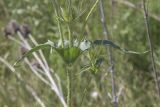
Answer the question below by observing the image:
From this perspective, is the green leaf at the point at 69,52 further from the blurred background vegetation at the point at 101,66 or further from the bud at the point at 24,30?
the bud at the point at 24,30

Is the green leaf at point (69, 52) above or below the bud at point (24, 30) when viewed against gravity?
below

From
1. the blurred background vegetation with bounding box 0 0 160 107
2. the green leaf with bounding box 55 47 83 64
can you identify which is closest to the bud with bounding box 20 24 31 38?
the blurred background vegetation with bounding box 0 0 160 107

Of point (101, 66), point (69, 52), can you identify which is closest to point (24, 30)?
point (101, 66)

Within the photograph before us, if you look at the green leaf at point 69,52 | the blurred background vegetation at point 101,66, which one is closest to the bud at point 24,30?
the blurred background vegetation at point 101,66

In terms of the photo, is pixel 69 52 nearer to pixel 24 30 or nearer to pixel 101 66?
pixel 101 66

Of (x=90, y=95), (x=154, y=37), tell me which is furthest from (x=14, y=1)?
(x=90, y=95)

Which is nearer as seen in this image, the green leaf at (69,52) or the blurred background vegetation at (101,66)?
the green leaf at (69,52)

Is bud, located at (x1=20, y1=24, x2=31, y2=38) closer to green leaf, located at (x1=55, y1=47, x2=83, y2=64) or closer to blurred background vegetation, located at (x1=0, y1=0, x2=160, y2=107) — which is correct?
blurred background vegetation, located at (x1=0, y1=0, x2=160, y2=107)

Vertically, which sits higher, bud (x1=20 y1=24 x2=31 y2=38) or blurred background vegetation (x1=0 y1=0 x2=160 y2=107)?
bud (x1=20 y1=24 x2=31 y2=38)
